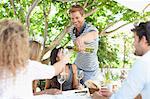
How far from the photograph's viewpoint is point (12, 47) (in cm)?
187

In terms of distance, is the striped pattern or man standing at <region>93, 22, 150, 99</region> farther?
the striped pattern

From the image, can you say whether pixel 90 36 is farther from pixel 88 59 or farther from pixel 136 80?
pixel 136 80

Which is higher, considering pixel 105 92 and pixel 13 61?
pixel 13 61

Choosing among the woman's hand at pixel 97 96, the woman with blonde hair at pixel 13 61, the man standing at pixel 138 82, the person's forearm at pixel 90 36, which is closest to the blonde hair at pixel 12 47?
the woman with blonde hair at pixel 13 61

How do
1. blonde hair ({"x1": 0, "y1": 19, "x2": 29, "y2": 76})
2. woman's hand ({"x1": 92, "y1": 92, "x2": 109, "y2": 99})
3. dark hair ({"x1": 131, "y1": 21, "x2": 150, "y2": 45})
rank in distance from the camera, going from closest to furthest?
blonde hair ({"x1": 0, "y1": 19, "x2": 29, "y2": 76}), dark hair ({"x1": 131, "y1": 21, "x2": 150, "y2": 45}), woman's hand ({"x1": 92, "y1": 92, "x2": 109, "y2": 99})

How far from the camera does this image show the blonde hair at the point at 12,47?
6.13ft

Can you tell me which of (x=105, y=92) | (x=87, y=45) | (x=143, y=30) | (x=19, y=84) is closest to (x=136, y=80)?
(x=143, y=30)

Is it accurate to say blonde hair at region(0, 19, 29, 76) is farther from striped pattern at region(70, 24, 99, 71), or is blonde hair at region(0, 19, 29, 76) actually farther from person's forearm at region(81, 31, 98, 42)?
striped pattern at region(70, 24, 99, 71)

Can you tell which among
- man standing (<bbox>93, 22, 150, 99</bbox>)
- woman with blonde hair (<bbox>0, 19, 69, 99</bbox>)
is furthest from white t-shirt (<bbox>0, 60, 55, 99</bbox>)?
man standing (<bbox>93, 22, 150, 99</bbox>)

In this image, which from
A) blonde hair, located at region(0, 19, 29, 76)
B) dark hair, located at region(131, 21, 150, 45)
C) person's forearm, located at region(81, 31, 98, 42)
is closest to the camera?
blonde hair, located at region(0, 19, 29, 76)

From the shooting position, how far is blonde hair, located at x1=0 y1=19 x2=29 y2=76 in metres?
1.87

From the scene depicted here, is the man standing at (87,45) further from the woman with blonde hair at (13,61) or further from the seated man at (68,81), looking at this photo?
the woman with blonde hair at (13,61)

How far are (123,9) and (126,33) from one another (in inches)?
74.8

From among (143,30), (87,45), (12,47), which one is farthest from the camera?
(87,45)
